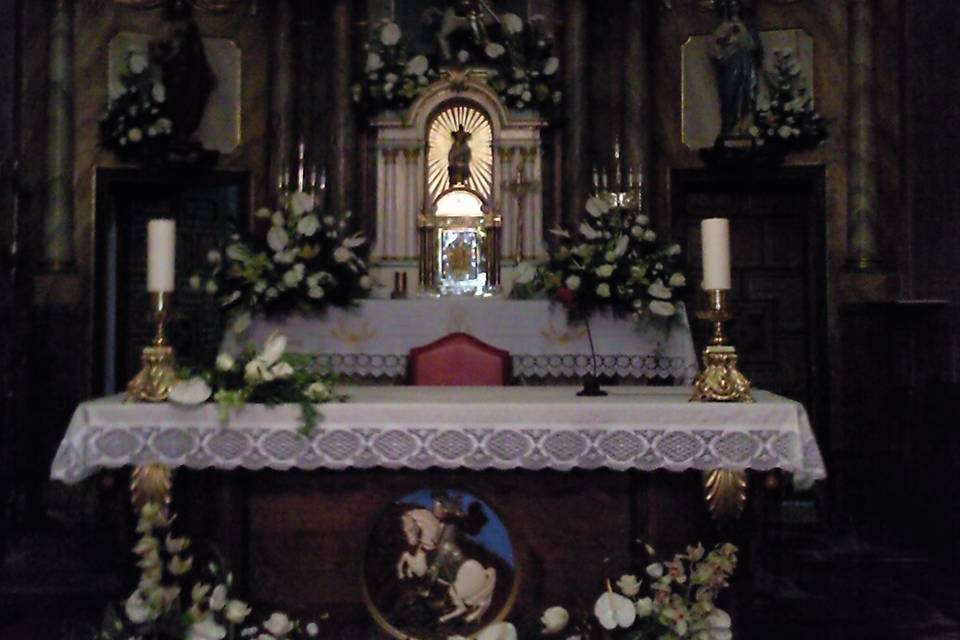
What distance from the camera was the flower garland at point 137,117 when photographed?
723 centimetres

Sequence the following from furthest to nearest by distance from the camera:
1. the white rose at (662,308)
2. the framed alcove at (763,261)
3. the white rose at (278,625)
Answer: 1. the framed alcove at (763,261)
2. the white rose at (662,308)
3. the white rose at (278,625)

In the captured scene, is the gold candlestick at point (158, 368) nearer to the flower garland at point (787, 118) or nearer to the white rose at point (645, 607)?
the white rose at point (645, 607)

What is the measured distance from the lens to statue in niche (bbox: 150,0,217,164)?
7.32 metres

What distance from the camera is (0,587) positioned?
537 centimetres

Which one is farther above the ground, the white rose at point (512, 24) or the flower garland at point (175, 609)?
the white rose at point (512, 24)

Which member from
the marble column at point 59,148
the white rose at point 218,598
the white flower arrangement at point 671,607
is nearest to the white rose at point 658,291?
the white flower arrangement at point 671,607

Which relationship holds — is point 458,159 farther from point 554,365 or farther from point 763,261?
point 763,261

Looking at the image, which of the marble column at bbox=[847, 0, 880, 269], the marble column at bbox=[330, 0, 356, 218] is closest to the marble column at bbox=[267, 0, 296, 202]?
the marble column at bbox=[330, 0, 356, 218]

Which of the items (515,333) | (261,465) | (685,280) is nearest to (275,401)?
(261,465)

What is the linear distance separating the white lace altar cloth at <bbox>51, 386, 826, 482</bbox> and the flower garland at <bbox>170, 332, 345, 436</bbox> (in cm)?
4

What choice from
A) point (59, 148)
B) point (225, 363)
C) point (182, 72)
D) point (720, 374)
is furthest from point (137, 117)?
point (720, 374)

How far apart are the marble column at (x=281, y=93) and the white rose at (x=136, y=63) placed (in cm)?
97

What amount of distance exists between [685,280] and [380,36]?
307 cm

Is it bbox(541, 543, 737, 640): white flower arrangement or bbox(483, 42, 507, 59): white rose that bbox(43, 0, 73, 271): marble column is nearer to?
bbox(483, 42, 507, 59): white rose
